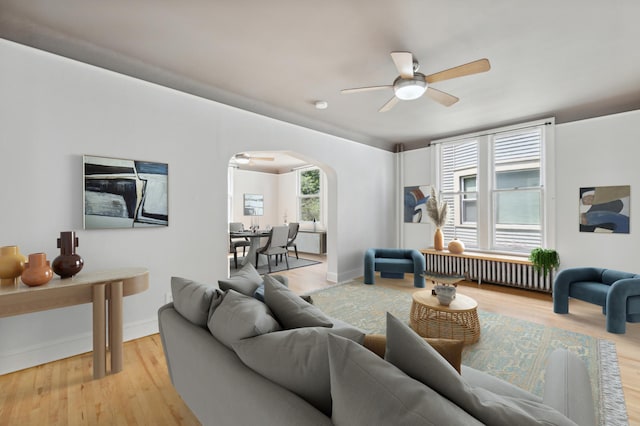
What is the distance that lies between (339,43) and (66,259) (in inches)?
113

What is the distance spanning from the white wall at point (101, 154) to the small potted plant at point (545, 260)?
4127 millimetres

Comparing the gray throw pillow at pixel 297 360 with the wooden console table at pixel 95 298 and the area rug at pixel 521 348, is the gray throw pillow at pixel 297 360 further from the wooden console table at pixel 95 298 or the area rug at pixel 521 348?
the area rug at pixel 521 348

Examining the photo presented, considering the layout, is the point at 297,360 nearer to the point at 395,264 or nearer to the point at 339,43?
the point at 339,43

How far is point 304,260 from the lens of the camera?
7379 millimetres

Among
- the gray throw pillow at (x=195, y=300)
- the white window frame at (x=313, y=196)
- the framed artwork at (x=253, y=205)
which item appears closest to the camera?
the gray throw pillow at (x=195, y=300)

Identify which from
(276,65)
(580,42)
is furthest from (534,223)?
(276,65)

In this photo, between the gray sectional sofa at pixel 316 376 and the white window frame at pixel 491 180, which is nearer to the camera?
the gray sectional sofa at pixel 316 376

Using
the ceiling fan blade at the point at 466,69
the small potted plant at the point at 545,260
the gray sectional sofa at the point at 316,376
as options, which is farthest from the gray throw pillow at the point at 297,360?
the small potted plant at the point at 545,260

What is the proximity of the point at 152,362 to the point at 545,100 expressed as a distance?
5471 mm

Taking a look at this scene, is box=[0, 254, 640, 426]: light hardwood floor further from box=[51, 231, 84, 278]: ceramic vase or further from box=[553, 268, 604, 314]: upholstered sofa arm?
box=[51, 231, 84, 278]: ceramic vase

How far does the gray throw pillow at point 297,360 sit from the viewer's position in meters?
1.01

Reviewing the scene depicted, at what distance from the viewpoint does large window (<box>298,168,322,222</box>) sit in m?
8.67

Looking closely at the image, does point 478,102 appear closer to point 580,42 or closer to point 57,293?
point 580,42

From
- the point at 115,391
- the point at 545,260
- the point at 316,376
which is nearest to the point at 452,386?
the point at 316,376
